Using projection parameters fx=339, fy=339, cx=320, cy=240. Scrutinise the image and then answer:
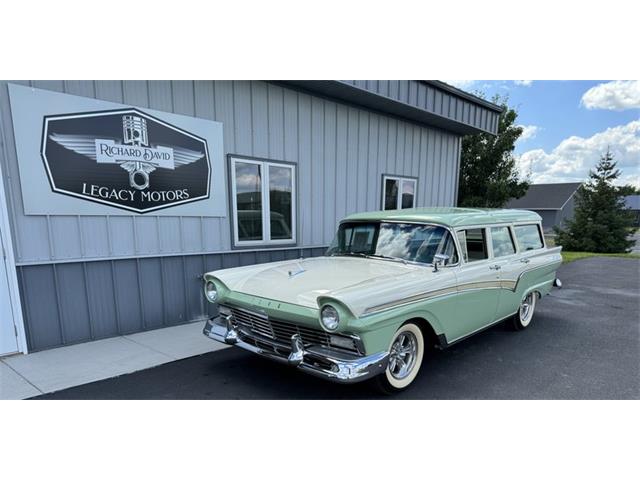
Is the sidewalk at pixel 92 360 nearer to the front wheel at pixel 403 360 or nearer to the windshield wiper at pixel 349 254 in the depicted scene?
the windshield wiper at pixel 349 254

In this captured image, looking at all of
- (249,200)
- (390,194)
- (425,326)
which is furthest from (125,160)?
(390,194)

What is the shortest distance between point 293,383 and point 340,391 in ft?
1.55

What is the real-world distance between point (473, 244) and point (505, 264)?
0.68 m

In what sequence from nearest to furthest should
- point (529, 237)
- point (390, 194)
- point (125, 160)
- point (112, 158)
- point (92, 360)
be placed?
point (92, 360) < point (112, 158) < point (125, 160) < point (529, 237) < point (390, 194)

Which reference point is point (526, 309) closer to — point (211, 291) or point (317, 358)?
point (317, 358)

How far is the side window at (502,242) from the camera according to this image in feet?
14.0

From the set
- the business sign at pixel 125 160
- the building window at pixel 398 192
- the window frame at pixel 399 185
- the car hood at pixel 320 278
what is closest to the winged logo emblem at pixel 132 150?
the business sign at pixel 125 160

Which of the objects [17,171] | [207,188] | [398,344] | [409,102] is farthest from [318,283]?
[409,102]

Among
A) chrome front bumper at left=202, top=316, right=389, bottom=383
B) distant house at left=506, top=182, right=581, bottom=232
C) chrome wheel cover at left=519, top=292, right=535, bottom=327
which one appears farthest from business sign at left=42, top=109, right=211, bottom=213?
distant house at left=506, top=182, right=581, bottom=232

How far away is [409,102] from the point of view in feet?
22.8

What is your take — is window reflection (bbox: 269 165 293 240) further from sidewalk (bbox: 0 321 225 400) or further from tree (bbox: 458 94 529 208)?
tree (bbox: 458 94 529 208)

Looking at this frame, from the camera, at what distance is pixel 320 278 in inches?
130

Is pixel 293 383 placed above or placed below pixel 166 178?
below

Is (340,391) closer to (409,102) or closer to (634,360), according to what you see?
(634,360)
